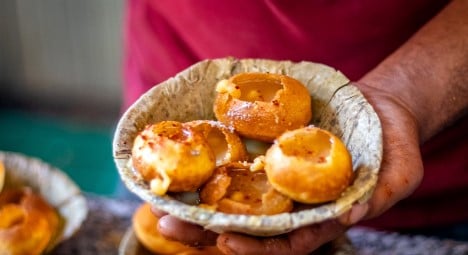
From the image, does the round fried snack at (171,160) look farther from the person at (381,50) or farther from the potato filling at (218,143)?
the person at (381,50)

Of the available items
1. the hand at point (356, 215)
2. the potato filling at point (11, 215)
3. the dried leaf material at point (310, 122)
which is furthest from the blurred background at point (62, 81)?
the hand at point (356, 215)

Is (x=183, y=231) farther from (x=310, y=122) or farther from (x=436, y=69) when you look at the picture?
(x=436, y=69)

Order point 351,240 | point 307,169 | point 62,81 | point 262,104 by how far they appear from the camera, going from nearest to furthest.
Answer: point 307,169
point 262,104
point 351,240
point 62,81

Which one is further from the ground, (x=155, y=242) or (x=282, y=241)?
(x=282, y=241)

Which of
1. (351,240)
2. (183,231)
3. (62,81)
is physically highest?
(183,231)

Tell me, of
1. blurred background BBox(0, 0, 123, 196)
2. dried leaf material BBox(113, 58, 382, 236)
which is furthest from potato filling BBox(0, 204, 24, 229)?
blurred background BBox(0, 0, 123, 196)

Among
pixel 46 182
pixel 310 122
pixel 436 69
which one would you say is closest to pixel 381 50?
pixel 436 69

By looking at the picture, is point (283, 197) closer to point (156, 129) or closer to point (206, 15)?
point (156, 129)

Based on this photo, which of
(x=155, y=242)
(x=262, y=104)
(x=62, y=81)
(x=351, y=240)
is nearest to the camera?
(x=262, y=104)
